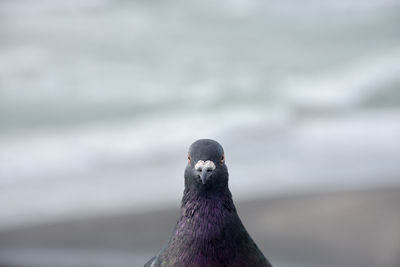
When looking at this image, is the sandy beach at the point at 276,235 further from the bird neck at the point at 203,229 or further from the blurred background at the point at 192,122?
the bird neck at the point at 203,229

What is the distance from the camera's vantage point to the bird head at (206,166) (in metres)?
3.99

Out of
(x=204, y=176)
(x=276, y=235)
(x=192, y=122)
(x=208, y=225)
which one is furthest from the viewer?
(x=192, y=122)

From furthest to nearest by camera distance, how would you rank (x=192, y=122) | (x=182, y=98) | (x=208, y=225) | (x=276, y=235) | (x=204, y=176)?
1. (x=182, y=98)
2. (x=192, y=122)
3. (x=276, y=235)
4. (x=208, y=225)
5. (x=204, y=176)

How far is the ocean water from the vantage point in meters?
9.91

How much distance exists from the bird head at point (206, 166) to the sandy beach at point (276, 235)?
3.85 m

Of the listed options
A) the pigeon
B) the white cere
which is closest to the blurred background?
the pigeon

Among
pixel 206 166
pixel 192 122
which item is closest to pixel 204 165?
pixel 206 166

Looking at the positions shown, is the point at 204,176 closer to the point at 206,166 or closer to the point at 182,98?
the point at 206,166

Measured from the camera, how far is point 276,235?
8.13 meters

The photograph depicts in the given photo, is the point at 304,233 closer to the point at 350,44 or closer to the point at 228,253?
the point at 228,253

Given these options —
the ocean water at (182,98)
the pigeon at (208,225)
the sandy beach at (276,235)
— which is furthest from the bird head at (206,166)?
the ocean water at (182,98)

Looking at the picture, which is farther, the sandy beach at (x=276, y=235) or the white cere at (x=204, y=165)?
the sandy beach at (x=276, y=235)

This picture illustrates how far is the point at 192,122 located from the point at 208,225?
7.79 meters

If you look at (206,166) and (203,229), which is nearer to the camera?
(206,166)
